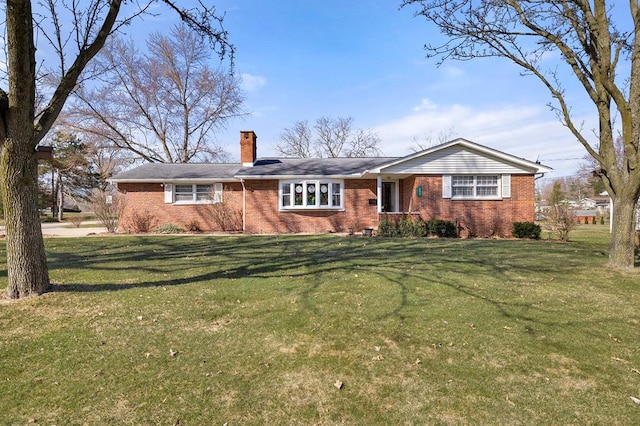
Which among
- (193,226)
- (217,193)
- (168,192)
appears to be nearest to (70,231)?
(168,192)

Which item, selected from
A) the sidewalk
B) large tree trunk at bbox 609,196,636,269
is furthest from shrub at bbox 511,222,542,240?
the sidewalk

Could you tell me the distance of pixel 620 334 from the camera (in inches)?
162

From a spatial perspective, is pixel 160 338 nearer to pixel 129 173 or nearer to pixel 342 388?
pixel 342 388

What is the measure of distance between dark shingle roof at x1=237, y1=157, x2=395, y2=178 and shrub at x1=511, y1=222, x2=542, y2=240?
6.84m

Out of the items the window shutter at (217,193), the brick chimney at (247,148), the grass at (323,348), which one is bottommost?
the grass at (323,348)

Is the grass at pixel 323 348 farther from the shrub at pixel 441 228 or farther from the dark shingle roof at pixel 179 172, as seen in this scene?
the dark shingle roof at pixel 179 172

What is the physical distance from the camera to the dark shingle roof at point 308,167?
16.9 metres

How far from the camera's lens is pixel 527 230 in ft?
48.3

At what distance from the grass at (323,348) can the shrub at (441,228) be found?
26.6ft

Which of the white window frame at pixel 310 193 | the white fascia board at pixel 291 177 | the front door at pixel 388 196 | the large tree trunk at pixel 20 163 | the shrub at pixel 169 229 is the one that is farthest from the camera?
the front door at pixel 388 196

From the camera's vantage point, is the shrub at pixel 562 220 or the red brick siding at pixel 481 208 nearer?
the shrub at pixel 562 220

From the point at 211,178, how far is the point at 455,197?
11373 millimetres

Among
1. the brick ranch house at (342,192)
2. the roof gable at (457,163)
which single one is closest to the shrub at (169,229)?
the brick ranch house at (342,192)

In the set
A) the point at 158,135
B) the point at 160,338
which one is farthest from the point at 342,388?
the point at 158,135
